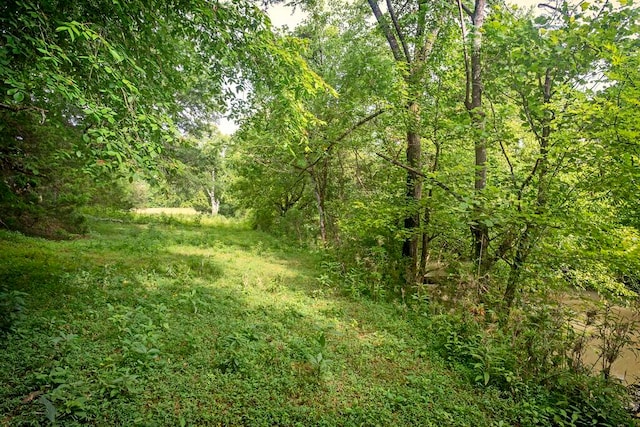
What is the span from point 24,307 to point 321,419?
152 inches

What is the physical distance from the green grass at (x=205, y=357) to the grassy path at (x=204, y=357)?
0.01 metres

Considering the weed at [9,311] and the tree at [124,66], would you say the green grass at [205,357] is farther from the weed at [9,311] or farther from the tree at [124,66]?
the tree at [124,66]

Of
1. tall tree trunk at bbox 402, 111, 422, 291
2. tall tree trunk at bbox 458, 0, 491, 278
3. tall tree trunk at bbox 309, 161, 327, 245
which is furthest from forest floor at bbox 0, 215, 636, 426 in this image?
tall tree trunk at bbox 309, 161, 327, 245

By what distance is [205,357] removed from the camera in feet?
12.0

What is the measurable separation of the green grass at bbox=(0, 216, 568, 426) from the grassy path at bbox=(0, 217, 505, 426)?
0.01m

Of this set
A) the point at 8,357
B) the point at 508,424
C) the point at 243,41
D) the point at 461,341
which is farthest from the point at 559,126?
the point at 8,357

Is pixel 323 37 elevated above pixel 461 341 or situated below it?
above

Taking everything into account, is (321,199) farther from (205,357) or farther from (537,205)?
(205,357)

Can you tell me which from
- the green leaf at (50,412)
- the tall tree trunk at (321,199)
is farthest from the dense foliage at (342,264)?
the tall tree trunk at (321,199)

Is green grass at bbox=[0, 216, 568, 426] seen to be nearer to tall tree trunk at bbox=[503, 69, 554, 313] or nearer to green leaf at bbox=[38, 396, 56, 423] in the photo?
green leaf at bbox=[38, 396, 56, 423]

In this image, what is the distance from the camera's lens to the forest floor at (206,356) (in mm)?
2822

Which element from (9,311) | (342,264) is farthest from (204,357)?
(342,264)

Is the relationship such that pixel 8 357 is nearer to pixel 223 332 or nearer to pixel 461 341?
pixel 223 332

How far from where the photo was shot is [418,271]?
281 inches
